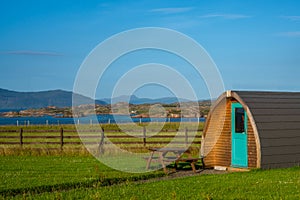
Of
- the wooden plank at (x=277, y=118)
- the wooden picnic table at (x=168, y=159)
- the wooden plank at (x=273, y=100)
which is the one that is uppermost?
the wooden plank at (x=273, y=100)

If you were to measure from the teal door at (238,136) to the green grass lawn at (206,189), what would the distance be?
9.11 ft

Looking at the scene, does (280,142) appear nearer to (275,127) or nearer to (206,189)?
(275,127)

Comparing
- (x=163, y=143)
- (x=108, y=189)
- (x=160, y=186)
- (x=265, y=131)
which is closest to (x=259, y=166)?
(x=265, y=131)

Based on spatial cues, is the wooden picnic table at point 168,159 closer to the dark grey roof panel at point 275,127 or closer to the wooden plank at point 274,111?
the dark grey roof panel at point 275,127

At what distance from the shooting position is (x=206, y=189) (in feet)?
41.4

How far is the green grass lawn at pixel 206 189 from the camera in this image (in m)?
11.5

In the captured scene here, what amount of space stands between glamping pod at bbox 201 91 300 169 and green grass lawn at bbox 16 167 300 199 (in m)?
2.20

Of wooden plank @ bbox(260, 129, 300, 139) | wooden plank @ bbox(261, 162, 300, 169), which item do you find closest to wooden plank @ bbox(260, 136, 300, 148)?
wooden plank @ bbox(260, 129, 300, 139)

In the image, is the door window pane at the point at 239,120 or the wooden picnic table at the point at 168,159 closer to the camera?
the wooden picnic table at the point at 168,159

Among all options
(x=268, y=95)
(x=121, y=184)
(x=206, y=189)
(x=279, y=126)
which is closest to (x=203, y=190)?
(x=206, y=189)

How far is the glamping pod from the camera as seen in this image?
1735 centimetres

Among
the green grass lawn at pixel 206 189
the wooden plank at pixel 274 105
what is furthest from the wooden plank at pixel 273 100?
the green grass lawn at pixel 206 189

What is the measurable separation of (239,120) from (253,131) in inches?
39.0

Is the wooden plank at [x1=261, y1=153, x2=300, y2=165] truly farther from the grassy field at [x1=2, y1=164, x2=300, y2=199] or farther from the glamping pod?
the grassy field at [x1=2, y1=164, x2=300, y2=199]
